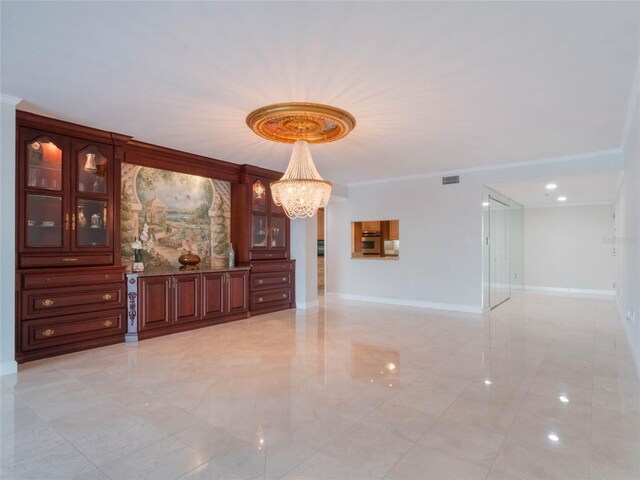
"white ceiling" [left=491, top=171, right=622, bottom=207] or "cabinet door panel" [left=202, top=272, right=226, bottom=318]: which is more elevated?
"white ceiling" [left=491, top=171, right=622, bottom=207]

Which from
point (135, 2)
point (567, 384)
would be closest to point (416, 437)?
point (567, 384)

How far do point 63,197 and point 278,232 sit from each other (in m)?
3.28

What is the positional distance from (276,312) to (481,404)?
4105 millimetres

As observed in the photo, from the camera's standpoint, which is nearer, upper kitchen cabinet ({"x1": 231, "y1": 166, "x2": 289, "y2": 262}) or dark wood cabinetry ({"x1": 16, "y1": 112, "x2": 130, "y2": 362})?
dark wood cabinetry ({"x1": 16, "y1": 112, "x2": 130, "y2": 362})

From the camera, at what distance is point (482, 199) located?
20.1 ft

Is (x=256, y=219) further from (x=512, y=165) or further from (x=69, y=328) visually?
(x=512, y=165)

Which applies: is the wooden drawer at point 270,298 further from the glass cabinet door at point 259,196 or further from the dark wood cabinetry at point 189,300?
the glass cabinet door at point 259,196

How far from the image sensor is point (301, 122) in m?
3.56

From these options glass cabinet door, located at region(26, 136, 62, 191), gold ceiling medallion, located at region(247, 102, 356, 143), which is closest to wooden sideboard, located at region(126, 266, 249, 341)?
glass cabinet door, located at region(26, 136, 62, 191)

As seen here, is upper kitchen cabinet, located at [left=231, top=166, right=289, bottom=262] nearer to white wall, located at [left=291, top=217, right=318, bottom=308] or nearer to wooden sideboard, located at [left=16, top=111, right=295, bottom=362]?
white wall, located at [left=291, top=217, right=318, bottom=308]

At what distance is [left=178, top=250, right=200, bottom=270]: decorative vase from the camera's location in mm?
5293

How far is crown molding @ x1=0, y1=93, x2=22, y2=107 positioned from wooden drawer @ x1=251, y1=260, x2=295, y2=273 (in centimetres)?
355

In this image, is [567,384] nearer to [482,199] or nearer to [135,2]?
[482,199]

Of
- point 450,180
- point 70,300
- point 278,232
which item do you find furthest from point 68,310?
point 450,180
